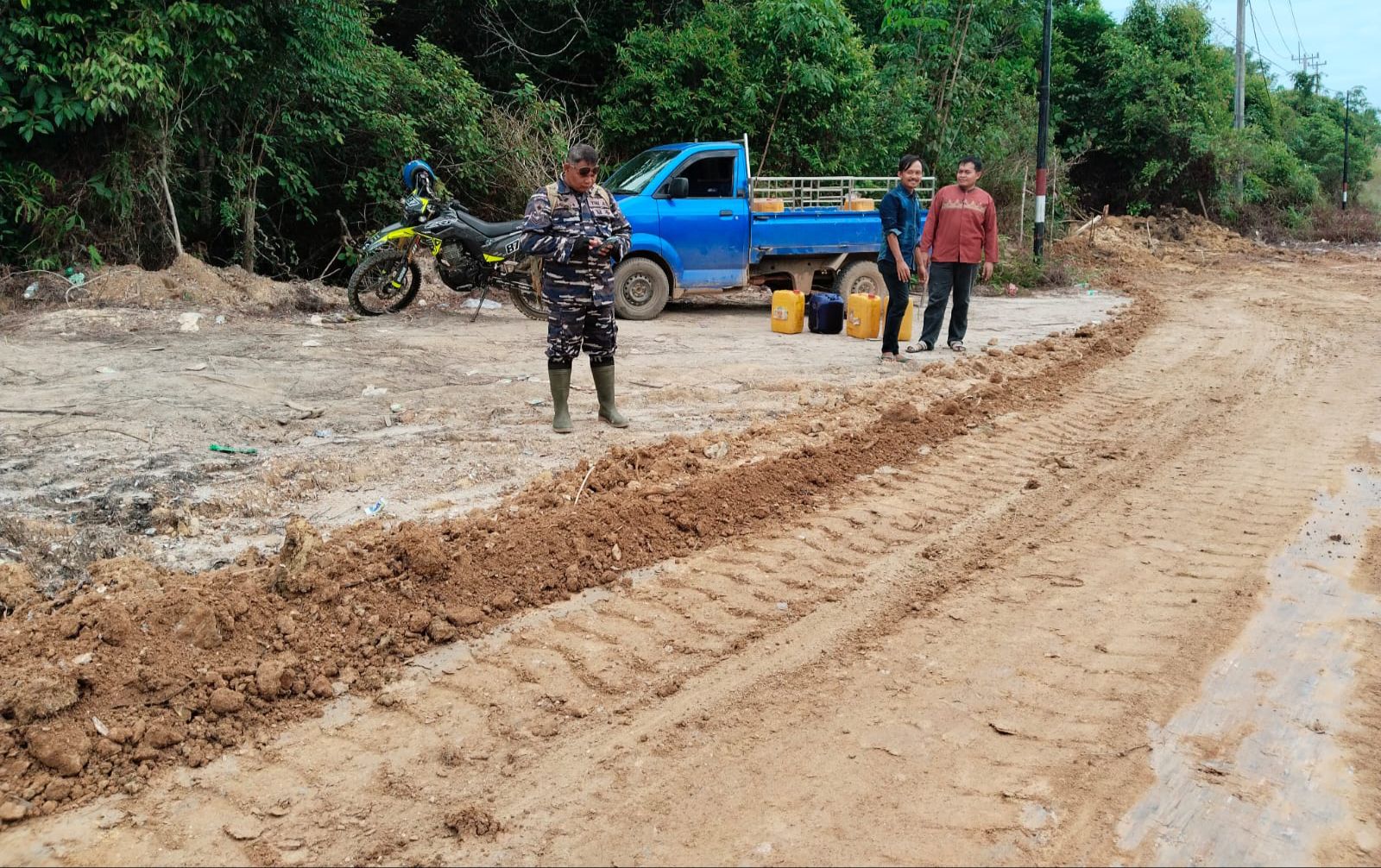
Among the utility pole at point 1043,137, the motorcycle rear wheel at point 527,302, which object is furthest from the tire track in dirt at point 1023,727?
the utility pole at point 1043,137

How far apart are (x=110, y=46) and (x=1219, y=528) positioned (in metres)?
11.0

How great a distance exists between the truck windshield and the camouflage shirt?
549 centimetres

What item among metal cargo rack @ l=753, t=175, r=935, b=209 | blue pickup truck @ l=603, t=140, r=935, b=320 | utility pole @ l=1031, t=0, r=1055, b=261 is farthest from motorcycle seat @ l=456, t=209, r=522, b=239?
utility pole @ l=1031, t=0, r=1055, b=261

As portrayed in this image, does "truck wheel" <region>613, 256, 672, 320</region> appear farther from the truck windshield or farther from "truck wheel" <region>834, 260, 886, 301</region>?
"truck wheel" <region>834, 260, 886, 301</region>

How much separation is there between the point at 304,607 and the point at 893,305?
6.54 m

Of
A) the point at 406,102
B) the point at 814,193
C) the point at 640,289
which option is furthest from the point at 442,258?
the point at 814,193

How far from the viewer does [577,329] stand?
6766 millimetres

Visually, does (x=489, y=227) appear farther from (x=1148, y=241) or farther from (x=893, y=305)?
(x=1148, y=241)

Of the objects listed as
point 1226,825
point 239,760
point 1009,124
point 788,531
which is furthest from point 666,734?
point 1009,124

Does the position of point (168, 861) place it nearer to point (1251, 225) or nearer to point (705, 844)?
point (705, 844)

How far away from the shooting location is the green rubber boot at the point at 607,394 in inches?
274

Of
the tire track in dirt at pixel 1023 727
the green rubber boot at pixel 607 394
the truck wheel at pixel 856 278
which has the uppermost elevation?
the truck wheel at pixel 856 278

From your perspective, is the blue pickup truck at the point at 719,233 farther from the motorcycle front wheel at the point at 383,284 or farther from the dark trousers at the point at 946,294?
the dark trousers at the point at 946,294

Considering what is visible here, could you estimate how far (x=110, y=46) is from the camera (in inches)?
436
